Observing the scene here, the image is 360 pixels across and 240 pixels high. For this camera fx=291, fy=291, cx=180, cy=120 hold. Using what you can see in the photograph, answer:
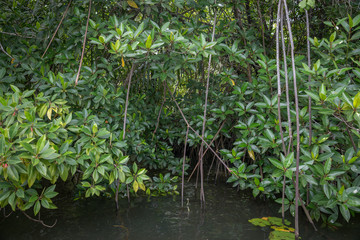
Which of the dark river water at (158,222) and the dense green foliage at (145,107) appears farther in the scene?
the dark river water at (158,222)

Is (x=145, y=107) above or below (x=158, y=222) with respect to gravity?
above

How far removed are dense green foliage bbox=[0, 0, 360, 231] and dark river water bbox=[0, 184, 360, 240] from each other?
0.16 metres

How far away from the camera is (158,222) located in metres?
2.37

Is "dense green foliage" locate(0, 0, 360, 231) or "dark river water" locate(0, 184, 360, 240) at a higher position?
"dense green foliage" locate(0, 0, 360, 231)

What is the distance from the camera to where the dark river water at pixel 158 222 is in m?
2.11

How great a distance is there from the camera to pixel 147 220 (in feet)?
7.88

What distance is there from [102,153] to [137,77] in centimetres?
152

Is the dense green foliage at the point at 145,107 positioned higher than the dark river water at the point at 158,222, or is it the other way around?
the dense green foliage at the point at 145,107

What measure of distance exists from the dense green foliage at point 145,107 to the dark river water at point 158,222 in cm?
16

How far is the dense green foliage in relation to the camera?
1.77 m

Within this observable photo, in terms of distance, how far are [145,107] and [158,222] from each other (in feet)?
4.55

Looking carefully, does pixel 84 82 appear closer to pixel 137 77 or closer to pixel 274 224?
pixel 137 77

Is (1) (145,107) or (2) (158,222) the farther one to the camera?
(1) (145,107)

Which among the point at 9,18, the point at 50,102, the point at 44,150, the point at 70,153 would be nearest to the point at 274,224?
the point at 70,153
